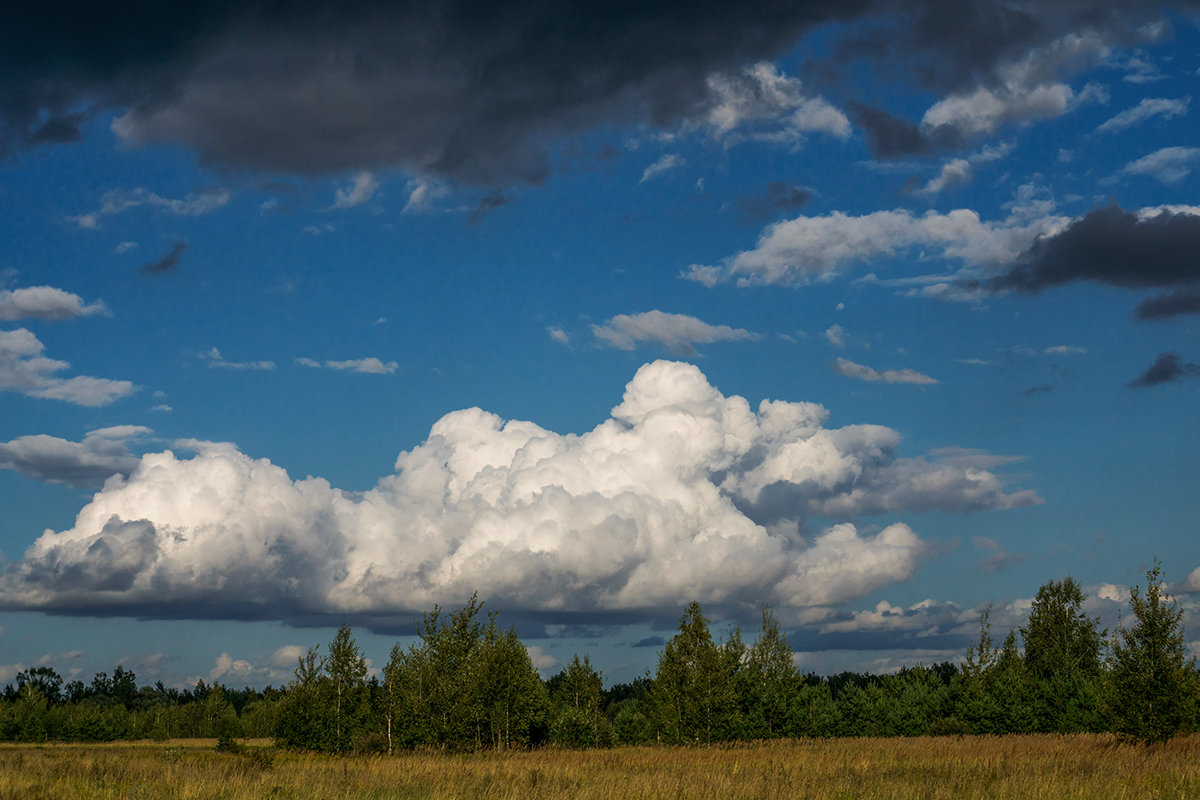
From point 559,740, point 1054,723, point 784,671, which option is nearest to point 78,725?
point 559,740

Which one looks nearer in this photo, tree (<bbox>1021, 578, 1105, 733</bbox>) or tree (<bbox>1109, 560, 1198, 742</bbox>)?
tree (<bbox>1109, 560, 1198, 742</bbox>)

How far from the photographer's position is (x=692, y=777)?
24.2 meters

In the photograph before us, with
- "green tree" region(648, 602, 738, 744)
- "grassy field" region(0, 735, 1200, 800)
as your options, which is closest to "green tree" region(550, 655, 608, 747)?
"green tree" region(648, 602, 738, 744)

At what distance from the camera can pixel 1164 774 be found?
962 inches

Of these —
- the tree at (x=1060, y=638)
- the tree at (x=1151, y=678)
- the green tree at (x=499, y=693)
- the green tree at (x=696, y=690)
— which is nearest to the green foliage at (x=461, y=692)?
the green tree at (x=499, y=693)

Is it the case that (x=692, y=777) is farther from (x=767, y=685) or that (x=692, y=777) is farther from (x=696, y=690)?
(x=767, y=685)

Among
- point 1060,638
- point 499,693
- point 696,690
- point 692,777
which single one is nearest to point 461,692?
point 499,693

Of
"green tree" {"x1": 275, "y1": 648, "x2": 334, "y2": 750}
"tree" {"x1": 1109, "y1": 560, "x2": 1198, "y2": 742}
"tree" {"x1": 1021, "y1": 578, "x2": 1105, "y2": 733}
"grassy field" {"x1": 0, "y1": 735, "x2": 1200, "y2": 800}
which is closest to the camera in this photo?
"grassy field" {"x1": 0, "y1": 735, "x2": 1200, "y2": 800}

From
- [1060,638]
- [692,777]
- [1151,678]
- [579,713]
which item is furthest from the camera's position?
[1060,638]

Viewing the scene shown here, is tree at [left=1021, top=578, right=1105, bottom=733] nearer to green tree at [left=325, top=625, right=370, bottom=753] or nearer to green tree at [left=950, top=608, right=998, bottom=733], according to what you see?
green tree at [left=950, top=608, right=998, bottom=733]

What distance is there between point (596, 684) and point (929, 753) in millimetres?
36177

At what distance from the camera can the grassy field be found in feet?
63.9

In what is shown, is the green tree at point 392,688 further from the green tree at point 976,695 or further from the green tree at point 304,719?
the green tree at point 976,695

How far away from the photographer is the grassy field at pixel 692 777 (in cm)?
1947
